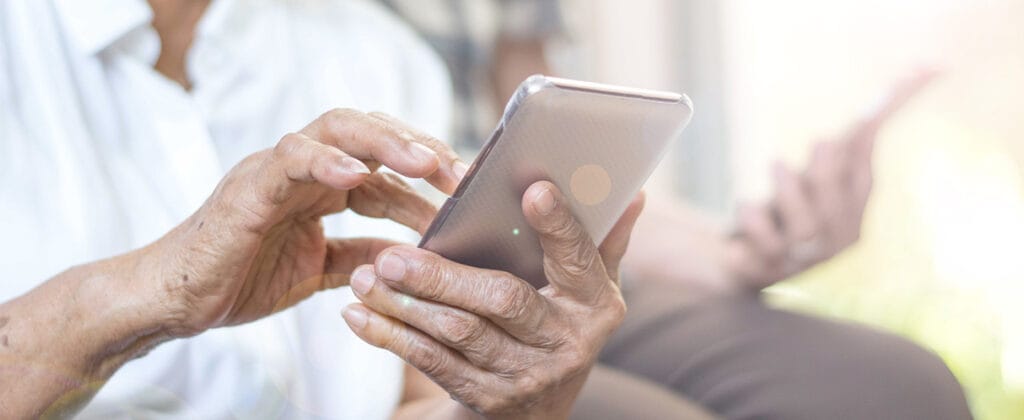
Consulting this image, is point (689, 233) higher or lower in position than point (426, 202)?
lower

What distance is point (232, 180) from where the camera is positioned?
48 cm

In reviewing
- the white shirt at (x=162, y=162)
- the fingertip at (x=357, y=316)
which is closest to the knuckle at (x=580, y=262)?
the fingertip at (x=357, y=316)

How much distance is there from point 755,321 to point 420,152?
48 centimetres

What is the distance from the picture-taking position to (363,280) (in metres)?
0.47

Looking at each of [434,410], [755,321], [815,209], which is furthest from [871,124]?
[434,410]

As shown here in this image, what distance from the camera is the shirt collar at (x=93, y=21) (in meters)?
0.63

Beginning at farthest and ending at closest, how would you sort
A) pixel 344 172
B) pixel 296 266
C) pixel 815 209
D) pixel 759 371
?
pixel 815 209 → pixel 759 371 → pixel 296 266 → pixel 344 172

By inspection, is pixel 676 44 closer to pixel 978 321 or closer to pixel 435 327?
pixel 978 321

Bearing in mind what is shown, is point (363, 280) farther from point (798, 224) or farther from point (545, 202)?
point (798, 224)

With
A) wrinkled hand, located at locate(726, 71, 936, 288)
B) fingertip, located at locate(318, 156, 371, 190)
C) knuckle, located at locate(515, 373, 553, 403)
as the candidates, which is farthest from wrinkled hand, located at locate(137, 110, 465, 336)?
wrinkled hand, located at locate(726, 71, 936, 288)

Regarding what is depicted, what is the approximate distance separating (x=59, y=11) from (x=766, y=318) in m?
0.62

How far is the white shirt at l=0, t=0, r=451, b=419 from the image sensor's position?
0.60m

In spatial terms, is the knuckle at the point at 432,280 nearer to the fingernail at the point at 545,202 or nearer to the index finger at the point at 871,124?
the fingernail at the point at 545,202

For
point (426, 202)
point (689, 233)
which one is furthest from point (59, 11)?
point (689, 233)
